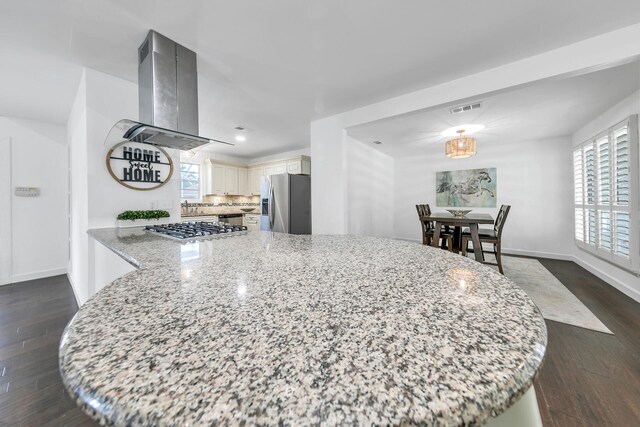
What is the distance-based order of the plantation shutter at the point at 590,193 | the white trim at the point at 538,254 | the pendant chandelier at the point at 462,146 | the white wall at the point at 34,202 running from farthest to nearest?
the white trim at the point at 538,254
the pendant chandelier at the point at 462,146
the plantation shutter at the point at 590,193
the white wall at the point at 34,202

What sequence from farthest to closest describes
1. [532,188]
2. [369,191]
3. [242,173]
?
1. [242,173]
2. [369,191]
3. [532,188]

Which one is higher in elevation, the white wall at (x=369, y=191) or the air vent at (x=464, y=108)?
the air vent at (x=464, y=108)

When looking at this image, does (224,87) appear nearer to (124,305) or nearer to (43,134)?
(124,305)

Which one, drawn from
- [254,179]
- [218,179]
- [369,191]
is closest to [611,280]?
[369,191]

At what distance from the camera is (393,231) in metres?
6.41

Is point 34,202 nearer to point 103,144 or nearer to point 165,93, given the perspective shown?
point 103,144

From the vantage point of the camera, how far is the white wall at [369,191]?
14.7 feet

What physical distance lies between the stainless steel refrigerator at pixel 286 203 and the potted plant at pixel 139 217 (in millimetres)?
2174

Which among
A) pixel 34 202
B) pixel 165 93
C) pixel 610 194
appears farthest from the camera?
pixel 34 202

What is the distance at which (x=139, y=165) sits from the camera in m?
2.36

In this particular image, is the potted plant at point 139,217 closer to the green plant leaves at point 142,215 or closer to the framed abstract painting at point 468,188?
the green plant leaves at point 142,215

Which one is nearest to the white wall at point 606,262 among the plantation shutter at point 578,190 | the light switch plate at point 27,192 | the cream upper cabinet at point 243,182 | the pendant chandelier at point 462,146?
the plantation shutter at point 578,190

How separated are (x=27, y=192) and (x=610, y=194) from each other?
7.57 meters

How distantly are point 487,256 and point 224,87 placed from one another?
5115mm
